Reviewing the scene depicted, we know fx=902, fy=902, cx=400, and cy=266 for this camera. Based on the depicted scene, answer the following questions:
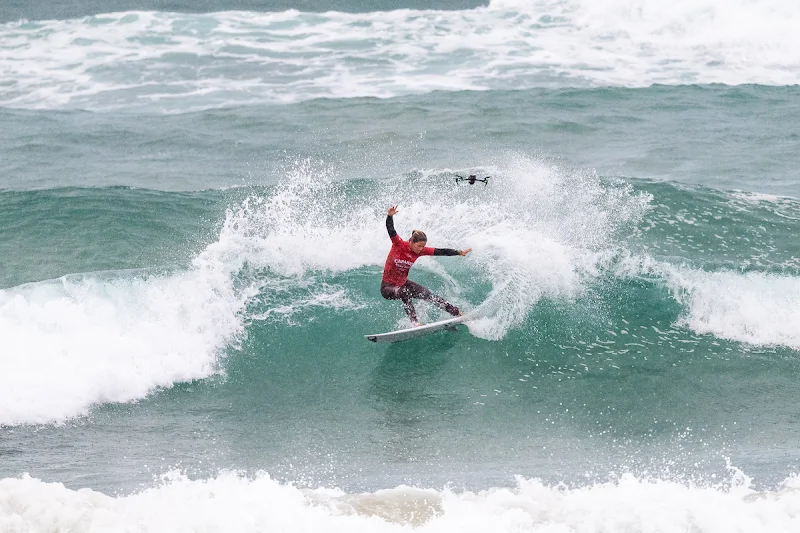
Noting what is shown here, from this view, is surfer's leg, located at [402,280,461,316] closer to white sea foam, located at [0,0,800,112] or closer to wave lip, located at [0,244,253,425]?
wave lip, located at [0,244,253,425]

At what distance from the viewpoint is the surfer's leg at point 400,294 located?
38.5 ft

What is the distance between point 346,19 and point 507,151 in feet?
47.4

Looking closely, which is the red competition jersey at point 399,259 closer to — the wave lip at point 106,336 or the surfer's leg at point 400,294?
the surfer's leg at point 400,294

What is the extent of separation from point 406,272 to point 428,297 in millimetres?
526

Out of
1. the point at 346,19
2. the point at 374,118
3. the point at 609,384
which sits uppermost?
the point at 346,19

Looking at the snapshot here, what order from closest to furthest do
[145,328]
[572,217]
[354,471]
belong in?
1. [354,471]
2. [145,328]
3. [572,217]

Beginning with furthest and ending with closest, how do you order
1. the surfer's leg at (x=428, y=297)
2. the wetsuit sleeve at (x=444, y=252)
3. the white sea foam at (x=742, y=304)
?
the white sea foam at (x=742, y=304) → the surfer's leg at (x=428, y=297) → the wetsuit sleeve at (x=444, y=252)

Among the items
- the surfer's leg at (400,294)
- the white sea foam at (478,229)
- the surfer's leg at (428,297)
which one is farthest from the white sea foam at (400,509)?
the white sea foam at (478,229)

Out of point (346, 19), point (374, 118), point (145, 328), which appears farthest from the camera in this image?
point (346, 19)

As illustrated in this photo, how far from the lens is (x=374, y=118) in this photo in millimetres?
21719

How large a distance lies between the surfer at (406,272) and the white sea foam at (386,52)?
42.0 feet

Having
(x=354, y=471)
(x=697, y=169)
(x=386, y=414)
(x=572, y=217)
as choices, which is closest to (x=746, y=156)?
(x=697, y=169)

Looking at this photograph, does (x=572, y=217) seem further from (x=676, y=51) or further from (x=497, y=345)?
(x=676, y=51)

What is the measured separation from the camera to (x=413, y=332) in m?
11.9
